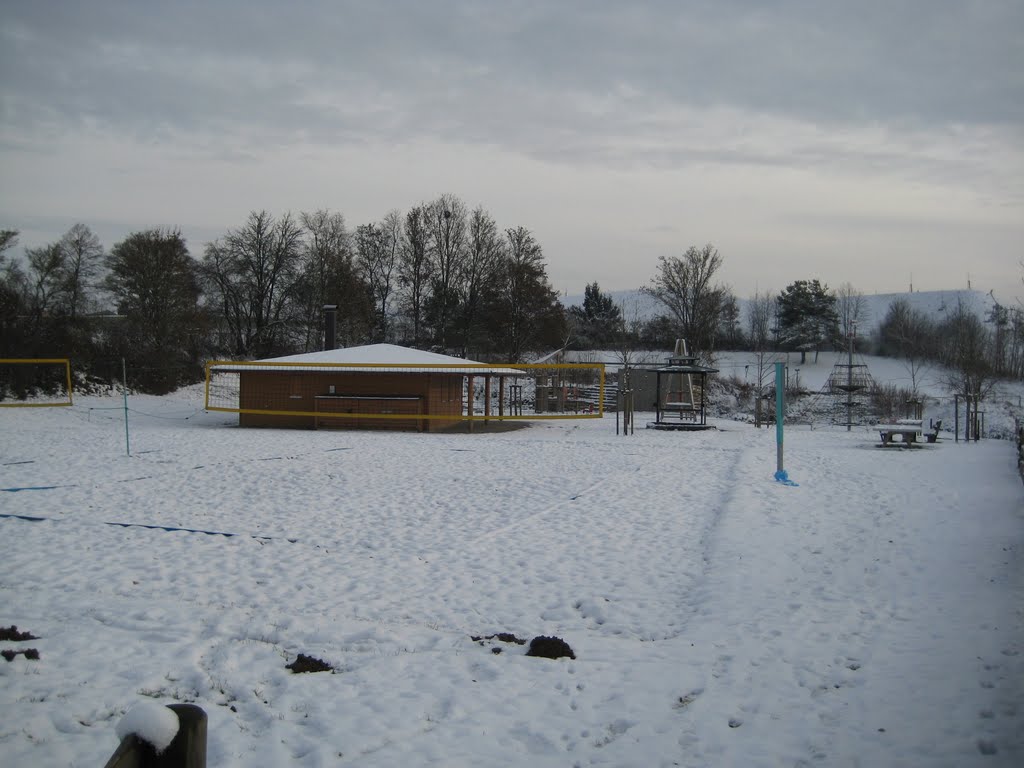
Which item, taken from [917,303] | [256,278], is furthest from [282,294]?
[917,303]

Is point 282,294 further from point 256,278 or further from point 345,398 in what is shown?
point 345,398

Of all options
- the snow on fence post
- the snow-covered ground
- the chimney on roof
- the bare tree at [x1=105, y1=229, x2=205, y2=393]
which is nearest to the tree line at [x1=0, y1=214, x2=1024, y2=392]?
the bare tree at [x1=105, y1=229, x2=205, y2=393]

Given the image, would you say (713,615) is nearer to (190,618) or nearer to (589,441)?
(190,618)

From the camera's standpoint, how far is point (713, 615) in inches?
236

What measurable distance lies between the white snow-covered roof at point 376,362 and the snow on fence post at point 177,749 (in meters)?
21.1

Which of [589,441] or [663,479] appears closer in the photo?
[663,479]

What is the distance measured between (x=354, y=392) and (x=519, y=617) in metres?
18.6

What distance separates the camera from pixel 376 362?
2488 centimetres

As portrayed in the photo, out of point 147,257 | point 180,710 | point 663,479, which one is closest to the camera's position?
point 180,710

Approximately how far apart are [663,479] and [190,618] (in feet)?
29.0

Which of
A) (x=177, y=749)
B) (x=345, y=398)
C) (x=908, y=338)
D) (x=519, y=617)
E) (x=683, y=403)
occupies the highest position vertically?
(x=908, y=338)

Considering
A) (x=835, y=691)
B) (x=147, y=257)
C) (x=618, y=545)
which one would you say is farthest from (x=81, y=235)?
(x=835, y=691)

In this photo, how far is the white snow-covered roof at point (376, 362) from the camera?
23250 mm

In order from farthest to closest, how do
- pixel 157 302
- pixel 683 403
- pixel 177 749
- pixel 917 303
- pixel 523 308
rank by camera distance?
pixel 917 303
pixel 523 308
pixel 157 302
pixel 683 403
pixel 177 749
